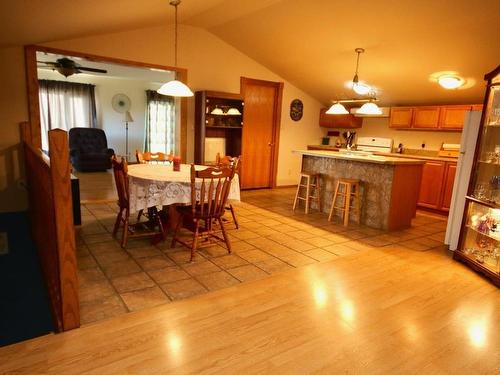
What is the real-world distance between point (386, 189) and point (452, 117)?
2058mm

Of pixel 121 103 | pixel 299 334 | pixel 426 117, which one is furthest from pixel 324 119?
pixel 299 334

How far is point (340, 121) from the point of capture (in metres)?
7.01

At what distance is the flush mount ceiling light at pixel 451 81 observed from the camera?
15.1ft

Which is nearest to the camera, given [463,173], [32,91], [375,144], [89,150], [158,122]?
[463,173]

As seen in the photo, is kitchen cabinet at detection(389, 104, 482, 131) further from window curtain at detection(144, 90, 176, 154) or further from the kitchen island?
window curtain at detection(144, 90, 176, 154)

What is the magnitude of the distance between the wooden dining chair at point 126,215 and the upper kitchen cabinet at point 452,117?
463 cm

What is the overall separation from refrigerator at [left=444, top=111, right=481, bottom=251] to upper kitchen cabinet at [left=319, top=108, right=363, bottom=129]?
339cm

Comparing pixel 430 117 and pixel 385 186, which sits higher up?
pixel 430 117

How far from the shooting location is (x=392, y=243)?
3828 millimetres

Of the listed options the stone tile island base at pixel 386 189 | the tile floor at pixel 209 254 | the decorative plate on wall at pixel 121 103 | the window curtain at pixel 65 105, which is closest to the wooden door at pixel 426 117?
the stone tile island base at pixel 386 189

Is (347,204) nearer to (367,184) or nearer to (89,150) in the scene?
(367,184)

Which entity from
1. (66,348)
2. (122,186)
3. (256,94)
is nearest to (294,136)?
(256,94)

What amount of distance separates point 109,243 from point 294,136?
15.3 ft

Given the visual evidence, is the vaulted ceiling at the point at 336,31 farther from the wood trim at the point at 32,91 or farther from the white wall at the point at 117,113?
the white wall at the point at 117,113
